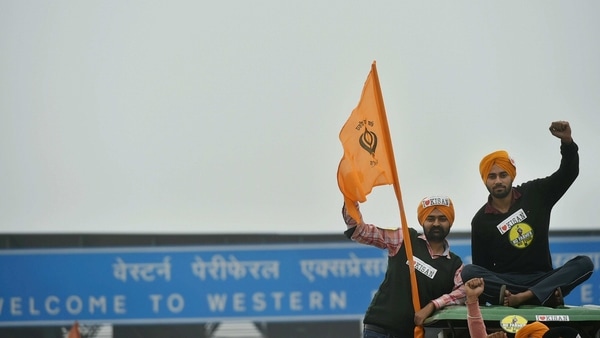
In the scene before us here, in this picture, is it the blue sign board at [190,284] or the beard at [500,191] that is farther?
the blue sign board at [190,284]

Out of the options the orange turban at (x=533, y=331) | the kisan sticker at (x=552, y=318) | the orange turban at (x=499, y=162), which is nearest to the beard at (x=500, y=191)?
the orange turban at (x=499, y=162)

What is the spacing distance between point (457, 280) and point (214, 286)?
23.8 ft

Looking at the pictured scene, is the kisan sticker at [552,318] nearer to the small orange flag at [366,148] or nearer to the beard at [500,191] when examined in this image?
the beard at [500,191]

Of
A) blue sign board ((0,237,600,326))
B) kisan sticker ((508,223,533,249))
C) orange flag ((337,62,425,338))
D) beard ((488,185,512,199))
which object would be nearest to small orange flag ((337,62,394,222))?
orange flag ((337,62,425,338))

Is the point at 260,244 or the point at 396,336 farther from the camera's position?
the point at 260,244

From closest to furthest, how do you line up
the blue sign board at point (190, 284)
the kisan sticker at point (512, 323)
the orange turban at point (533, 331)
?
1. the orange turban at point (533, 331)
2. the kisan sticker at point (512, 323)
3. the blue sign board at point (190, 284)

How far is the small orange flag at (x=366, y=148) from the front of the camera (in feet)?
17.5

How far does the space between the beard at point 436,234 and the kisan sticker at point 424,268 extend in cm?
10

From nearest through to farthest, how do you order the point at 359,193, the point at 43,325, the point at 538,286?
the point at 538,286
the point at 359,193
the point at 43,325

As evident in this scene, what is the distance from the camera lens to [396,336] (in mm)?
5145

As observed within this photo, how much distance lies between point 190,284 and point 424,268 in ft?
23.6

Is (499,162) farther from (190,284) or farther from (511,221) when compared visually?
(190,284)

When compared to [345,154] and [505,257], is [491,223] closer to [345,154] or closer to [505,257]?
[505,257]

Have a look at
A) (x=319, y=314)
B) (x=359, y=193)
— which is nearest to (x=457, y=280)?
(x=359, y=193)
